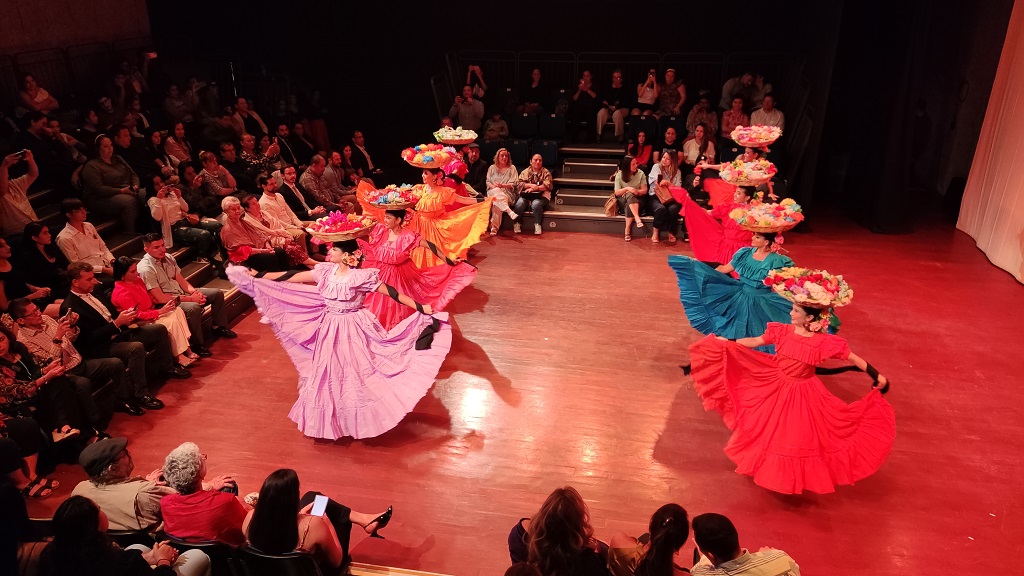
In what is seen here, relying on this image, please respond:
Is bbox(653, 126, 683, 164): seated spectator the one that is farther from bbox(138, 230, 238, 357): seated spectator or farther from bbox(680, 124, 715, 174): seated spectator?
bbox(138, 230, 238, 357): seated spectator

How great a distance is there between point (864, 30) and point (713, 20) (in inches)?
89.4

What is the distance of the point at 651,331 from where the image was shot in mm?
7117

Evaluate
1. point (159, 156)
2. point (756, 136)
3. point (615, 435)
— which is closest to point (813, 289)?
point (615, 435)

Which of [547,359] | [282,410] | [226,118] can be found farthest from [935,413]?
[226,118]

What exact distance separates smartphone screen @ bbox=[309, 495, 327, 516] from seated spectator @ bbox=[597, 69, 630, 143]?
8.89 meters

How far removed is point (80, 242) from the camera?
255 inches

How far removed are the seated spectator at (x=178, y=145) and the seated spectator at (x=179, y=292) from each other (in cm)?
248

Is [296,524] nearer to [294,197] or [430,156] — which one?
[430,156]

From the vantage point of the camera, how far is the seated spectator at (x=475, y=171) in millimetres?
10242

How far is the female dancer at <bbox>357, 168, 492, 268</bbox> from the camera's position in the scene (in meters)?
7.89

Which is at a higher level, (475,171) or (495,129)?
(495,129)

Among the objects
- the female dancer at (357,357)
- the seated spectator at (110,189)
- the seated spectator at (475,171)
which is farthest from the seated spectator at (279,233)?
the seated spectator at (475,171)

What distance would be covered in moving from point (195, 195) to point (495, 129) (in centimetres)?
475

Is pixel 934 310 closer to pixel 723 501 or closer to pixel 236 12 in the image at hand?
pixel 723 501
